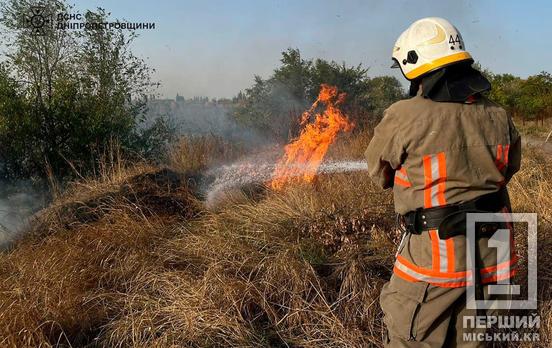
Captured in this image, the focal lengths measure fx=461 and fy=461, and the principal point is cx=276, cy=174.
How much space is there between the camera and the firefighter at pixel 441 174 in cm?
219

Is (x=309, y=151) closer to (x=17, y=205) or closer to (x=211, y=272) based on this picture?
(x=211, y=272)

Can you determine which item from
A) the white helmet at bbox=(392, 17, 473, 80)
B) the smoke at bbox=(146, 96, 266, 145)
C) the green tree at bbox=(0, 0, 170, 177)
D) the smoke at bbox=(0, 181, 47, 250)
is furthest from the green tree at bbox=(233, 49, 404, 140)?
the white helmet at bbox=(392, 17, 473, 80)

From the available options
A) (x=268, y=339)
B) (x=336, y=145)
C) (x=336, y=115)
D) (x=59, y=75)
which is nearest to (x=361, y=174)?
(x=336, y=145)

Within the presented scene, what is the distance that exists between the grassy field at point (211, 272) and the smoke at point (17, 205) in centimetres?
32

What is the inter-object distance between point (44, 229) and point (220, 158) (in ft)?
14.6

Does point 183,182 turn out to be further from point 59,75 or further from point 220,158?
point 59,75

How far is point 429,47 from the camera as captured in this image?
90.3 inches

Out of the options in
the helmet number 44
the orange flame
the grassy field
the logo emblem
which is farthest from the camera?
the logo emblem

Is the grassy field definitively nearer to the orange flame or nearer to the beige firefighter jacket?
the orange flame

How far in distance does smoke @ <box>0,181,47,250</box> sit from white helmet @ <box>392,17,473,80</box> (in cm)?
425

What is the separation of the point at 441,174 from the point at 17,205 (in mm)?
6355

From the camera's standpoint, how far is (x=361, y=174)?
19.6 ft

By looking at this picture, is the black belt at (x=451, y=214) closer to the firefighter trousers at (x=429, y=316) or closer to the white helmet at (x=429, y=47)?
the firefighter trousers at (x=429, y=316)

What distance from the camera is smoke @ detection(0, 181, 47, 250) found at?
4.92m
